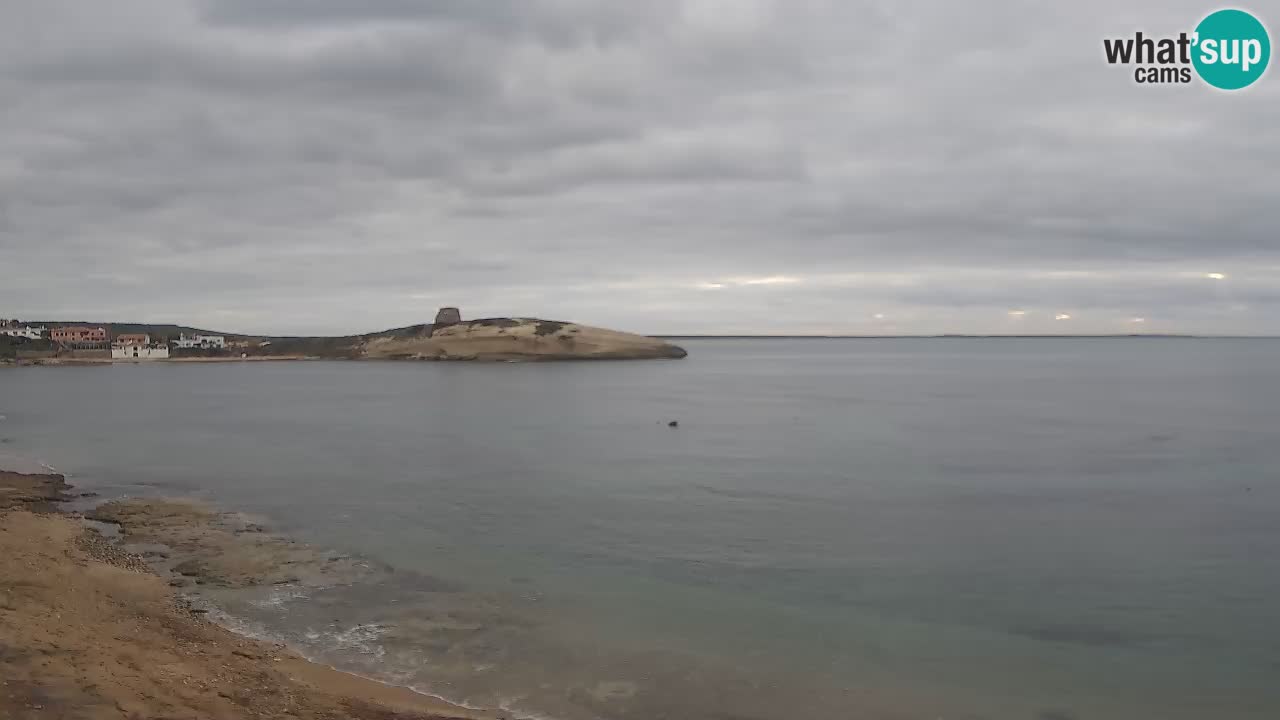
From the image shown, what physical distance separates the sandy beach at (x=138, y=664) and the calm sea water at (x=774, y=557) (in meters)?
0.99

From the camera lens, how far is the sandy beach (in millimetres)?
9266

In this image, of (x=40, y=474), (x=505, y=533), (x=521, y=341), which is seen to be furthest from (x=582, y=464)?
(x=521, y=341)

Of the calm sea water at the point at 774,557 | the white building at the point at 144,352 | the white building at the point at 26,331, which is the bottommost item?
the calm sea water at the point at 774,557

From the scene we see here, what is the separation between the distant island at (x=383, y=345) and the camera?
474 ft

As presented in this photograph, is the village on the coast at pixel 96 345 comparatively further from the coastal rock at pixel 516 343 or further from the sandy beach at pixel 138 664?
the sandy beach at pixel 138 664

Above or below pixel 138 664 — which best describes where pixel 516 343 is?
above

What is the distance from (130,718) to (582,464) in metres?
24.7

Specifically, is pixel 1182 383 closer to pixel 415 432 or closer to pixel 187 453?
pixel 415 432

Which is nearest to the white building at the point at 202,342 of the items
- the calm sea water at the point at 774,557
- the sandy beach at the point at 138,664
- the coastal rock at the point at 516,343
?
the coastal rock at the point at 516,343

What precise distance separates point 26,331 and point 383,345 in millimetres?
79982

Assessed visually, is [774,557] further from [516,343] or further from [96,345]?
[96,345]

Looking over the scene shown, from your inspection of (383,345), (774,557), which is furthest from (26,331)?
(774,557)

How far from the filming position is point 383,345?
159 m

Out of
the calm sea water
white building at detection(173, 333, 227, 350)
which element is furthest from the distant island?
the calm sea water
